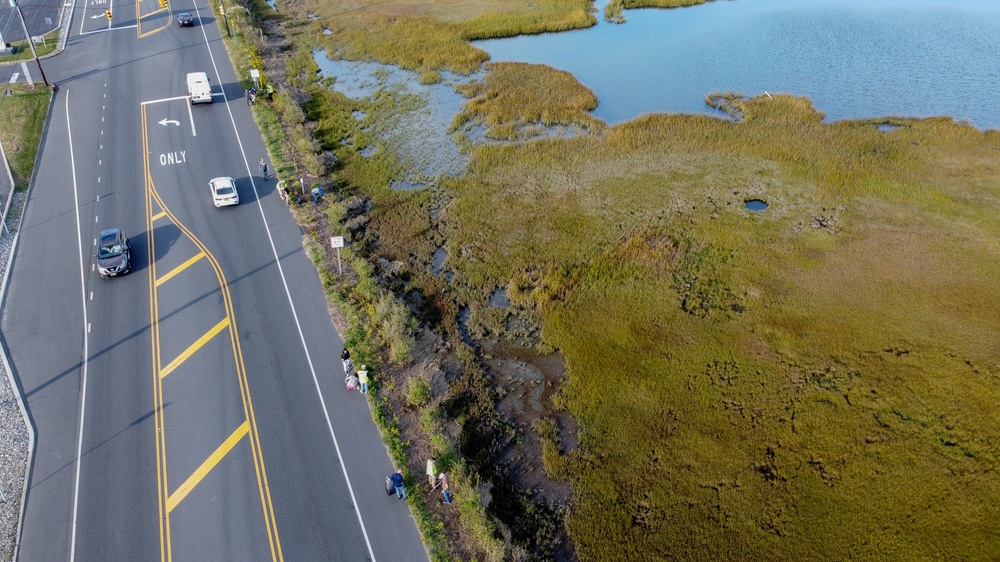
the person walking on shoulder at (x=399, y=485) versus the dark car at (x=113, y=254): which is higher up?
the dark car at (x=113, y=254)

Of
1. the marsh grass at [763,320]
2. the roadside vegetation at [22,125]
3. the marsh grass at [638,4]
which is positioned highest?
the marsh grass at [638,4]

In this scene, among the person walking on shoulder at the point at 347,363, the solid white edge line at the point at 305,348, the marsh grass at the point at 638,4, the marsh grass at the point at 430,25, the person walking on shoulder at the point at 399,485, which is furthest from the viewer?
the marsh grass at the point at 638,4

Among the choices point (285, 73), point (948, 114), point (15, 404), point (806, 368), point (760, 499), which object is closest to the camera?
point (760, 499)

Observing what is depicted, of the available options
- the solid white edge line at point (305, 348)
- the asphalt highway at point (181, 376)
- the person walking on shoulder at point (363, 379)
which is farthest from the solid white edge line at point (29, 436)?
the person walking on shoulder at point (363, 379)

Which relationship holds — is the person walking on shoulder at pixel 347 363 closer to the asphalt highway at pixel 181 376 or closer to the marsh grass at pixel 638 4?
the asphalt highway at pixel 181 376

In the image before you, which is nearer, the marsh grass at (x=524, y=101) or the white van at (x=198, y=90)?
the white van at (x=198, y=90)

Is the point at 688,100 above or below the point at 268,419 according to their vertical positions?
above

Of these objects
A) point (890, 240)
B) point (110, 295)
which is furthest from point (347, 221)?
point (890, 240)

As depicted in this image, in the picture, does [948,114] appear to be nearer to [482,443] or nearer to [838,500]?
[838,500]
